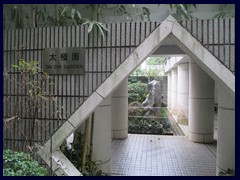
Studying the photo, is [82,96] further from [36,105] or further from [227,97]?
[227,97]

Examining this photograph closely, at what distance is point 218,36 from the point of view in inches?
136

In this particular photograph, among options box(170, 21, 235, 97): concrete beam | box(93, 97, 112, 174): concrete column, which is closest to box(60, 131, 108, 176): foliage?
box(93, 97, 112, 174): concrete column

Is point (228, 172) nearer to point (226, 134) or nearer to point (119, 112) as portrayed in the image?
point (226, 134)

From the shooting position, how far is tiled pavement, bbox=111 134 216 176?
5.41 meters

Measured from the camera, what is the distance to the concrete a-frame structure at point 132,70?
3412 millimetres

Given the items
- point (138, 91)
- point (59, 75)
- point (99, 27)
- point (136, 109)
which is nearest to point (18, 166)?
point (59, 75)

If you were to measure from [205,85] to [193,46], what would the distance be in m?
5.08

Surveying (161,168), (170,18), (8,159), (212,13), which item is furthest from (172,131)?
(8,159)

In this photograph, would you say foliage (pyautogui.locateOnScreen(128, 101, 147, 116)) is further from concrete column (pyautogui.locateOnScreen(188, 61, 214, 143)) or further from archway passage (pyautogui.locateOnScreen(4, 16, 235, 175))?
archway passage (pyautogui.locateOnScreen(4, 16, 235, 175))

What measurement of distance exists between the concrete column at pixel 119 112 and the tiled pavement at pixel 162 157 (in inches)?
15.8

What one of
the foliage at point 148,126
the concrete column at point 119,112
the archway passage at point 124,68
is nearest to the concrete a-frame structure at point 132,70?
the archway passage at point 124,68

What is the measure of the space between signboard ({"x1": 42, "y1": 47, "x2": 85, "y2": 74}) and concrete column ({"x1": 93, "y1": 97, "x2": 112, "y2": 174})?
1.41 metres

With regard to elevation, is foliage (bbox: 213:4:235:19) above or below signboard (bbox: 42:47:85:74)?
above

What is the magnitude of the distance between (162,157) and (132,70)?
378 centimetres
